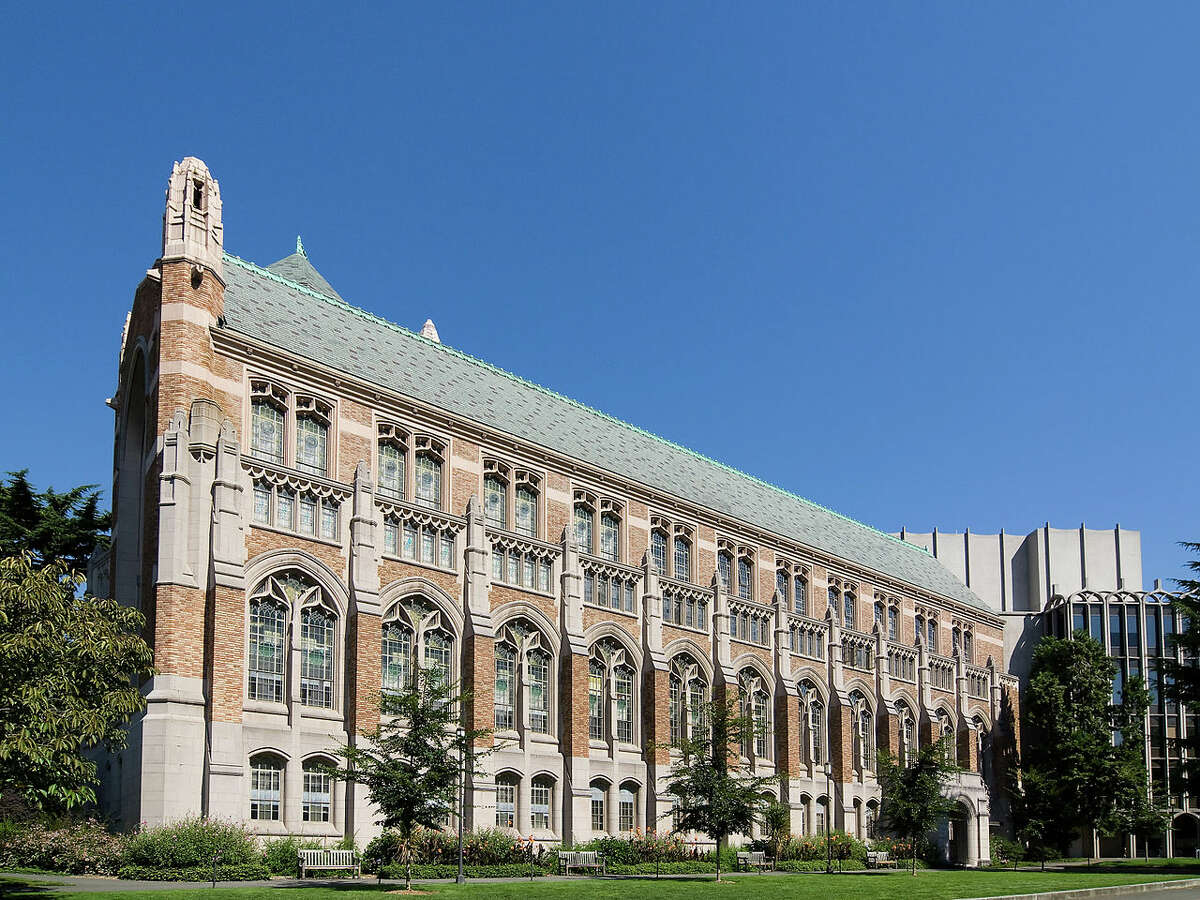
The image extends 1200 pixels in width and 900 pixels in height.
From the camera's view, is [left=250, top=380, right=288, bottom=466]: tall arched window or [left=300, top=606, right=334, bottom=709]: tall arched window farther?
[left=250, top=380, right=288, bottom=466]: tall arched window

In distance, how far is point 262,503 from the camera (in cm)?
3900

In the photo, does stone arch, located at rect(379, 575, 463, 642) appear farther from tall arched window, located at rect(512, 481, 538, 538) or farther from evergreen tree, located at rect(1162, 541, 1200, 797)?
evergreen tree, located at rect(1162, 541, 1200, 797)

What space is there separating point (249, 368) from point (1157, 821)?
53159mm

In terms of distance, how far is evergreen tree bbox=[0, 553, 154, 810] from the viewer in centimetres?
2389

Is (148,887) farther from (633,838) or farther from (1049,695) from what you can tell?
(1049,695)

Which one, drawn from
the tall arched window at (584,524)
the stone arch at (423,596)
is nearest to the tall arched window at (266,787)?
the stone arch at (423,596)

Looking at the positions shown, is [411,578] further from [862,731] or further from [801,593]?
[862,731]

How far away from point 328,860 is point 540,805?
1149cm

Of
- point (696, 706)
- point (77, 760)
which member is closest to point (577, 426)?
point (696, 706)

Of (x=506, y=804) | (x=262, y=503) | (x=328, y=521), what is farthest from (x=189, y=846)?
(x=506, y=804)

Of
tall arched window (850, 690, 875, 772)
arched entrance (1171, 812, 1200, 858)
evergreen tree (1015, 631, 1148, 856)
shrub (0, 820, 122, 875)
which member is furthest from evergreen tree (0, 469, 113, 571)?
arched entrance (1171, 812, 1200, 858)

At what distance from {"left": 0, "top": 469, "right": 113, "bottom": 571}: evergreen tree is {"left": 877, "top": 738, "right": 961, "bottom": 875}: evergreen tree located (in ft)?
112

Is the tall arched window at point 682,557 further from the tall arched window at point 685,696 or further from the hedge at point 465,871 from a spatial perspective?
the hedge at point 465,871

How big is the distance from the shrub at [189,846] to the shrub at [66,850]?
672mm
